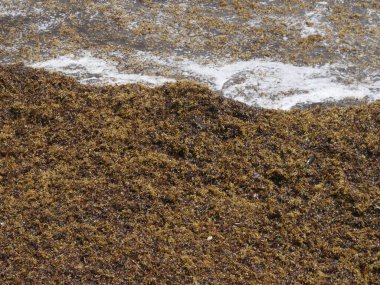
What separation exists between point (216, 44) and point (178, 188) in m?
2.56

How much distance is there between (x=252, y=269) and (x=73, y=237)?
4.47ft

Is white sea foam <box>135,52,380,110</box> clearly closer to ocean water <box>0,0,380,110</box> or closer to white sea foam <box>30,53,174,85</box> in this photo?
ocean water <box>0,0,380,110</box>

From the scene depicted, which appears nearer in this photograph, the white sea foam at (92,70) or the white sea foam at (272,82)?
the white sea foam at (272,82)

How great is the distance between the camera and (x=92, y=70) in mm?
5539

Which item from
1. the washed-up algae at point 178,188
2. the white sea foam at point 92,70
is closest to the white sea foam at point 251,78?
the white sea foam at point 92,70

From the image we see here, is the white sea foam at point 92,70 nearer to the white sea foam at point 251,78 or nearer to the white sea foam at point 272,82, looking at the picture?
the white sea foam at point 251,78

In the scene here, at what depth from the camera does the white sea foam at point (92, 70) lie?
5.38 m

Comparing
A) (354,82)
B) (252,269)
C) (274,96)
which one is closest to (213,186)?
(252,269)

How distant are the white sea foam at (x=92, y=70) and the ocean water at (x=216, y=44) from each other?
11 millimetres

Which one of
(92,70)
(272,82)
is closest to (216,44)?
(272,82)

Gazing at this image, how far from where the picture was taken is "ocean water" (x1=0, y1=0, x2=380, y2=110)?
5.40 metres

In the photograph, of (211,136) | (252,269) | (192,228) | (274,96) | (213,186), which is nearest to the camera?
(252,269)

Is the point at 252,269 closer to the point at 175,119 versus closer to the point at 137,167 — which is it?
the point at 137,167

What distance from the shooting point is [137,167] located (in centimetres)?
425
